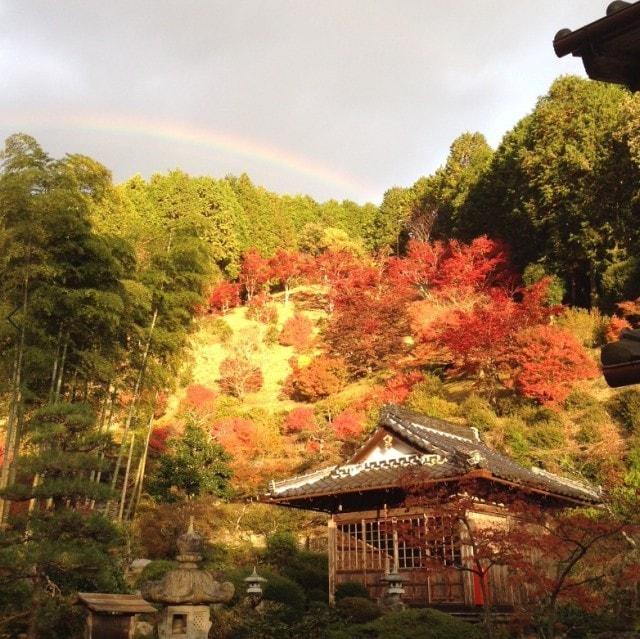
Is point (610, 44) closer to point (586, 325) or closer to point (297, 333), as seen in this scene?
point (586, 325)

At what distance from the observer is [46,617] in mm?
7547

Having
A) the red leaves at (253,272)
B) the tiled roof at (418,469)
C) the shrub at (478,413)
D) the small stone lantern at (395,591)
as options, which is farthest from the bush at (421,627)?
the red leaves at (253,272)

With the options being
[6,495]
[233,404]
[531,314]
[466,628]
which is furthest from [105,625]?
[233,404]

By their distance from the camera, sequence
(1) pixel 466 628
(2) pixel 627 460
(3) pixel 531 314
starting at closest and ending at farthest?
1. (1) pixel 466 628
2. (2) pixel 627 460
3. (3) pixel 531 314

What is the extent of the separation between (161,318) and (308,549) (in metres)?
7.47

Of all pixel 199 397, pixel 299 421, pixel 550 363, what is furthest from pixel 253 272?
pixel 550 363

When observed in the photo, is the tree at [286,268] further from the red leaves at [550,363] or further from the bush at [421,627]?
the bush at [421,627]

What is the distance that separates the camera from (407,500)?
10602 millimetres

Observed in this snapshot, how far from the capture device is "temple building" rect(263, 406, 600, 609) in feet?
36.3

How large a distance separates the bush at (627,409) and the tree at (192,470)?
11.6 m

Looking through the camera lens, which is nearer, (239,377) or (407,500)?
(407,500)

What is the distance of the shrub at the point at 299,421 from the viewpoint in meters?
24.7

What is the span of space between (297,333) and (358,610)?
24.1 meters

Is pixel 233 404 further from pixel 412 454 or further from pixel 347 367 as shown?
pixel 412 454
